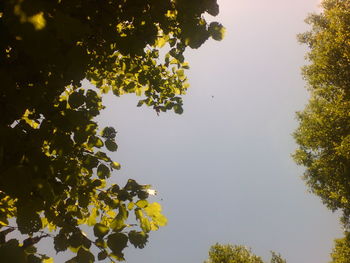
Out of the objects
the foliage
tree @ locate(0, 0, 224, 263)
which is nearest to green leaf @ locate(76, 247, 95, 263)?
tree @ locate(0, 0, 224, 263)

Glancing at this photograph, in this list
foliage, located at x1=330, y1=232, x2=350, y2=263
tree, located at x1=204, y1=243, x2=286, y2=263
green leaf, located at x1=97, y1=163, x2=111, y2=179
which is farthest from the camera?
tree, located at x1=204, y1=243, x2=286, y2=263

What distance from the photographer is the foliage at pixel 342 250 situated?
1280cm

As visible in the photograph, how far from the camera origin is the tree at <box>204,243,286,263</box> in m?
22.0

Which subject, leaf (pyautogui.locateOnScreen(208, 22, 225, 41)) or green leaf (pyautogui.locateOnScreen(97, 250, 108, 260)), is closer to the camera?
green leaf (pyautogui.locateOnScreen(97, 250, 108, 260))

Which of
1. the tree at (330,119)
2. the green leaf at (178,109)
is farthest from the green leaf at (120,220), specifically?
the tree at (330,119)

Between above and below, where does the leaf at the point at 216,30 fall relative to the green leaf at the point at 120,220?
above

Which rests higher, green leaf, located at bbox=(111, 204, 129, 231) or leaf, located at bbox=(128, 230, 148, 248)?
green leaf, located at bbox=(111, 204, 129, 231)

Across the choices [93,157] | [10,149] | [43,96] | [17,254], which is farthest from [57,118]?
[17,254]

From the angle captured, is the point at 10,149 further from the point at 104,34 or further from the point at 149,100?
the point at 149,100

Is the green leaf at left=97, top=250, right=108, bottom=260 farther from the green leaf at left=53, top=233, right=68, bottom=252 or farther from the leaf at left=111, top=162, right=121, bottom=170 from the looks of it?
the leaf at left=111, top=162, right=121, bottom=170

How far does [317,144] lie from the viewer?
449 inches

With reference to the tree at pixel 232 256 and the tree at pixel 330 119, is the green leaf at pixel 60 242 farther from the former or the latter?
the tree at pixel 232 256

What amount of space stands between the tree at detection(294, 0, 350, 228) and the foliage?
6.01ft

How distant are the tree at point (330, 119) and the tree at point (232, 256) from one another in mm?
12403
